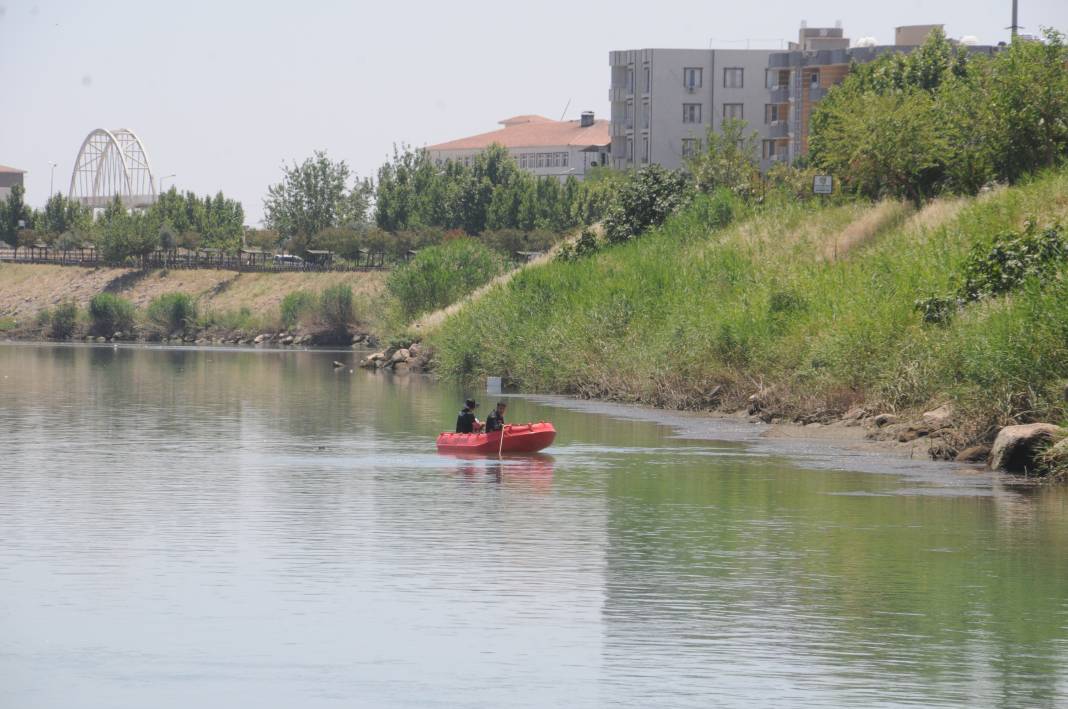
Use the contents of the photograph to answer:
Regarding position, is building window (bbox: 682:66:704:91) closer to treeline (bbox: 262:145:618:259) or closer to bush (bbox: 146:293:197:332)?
treeline (bbox: 262:145:618:259)

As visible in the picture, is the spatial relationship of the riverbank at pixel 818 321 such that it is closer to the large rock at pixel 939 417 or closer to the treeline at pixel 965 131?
the large rock at pixel 939 417

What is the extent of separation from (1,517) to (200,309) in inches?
4685

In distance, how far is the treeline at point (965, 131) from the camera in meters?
59.2

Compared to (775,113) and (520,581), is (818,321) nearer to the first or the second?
(520,581)

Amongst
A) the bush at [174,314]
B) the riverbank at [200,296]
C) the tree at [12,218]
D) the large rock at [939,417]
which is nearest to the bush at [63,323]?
the riverbank at [200,296]

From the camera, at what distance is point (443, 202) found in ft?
510

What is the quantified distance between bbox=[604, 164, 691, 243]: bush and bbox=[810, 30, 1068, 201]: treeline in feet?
45.2

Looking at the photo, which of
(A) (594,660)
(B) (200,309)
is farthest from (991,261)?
(B) (200,309)

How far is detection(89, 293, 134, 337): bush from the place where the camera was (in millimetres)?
142500

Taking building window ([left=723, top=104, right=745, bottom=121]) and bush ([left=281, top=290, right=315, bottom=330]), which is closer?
bush ([left=281, top=290, right=315, bottom=330])

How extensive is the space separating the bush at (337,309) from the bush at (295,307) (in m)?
1.83

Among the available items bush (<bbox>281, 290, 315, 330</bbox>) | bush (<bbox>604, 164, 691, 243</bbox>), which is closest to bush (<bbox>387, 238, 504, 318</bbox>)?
bush (<bbox>604, 164, 691, 243</bbox>)

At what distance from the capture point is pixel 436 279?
315 feet

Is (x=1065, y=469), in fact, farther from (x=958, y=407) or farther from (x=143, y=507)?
(x=143, y=507)
